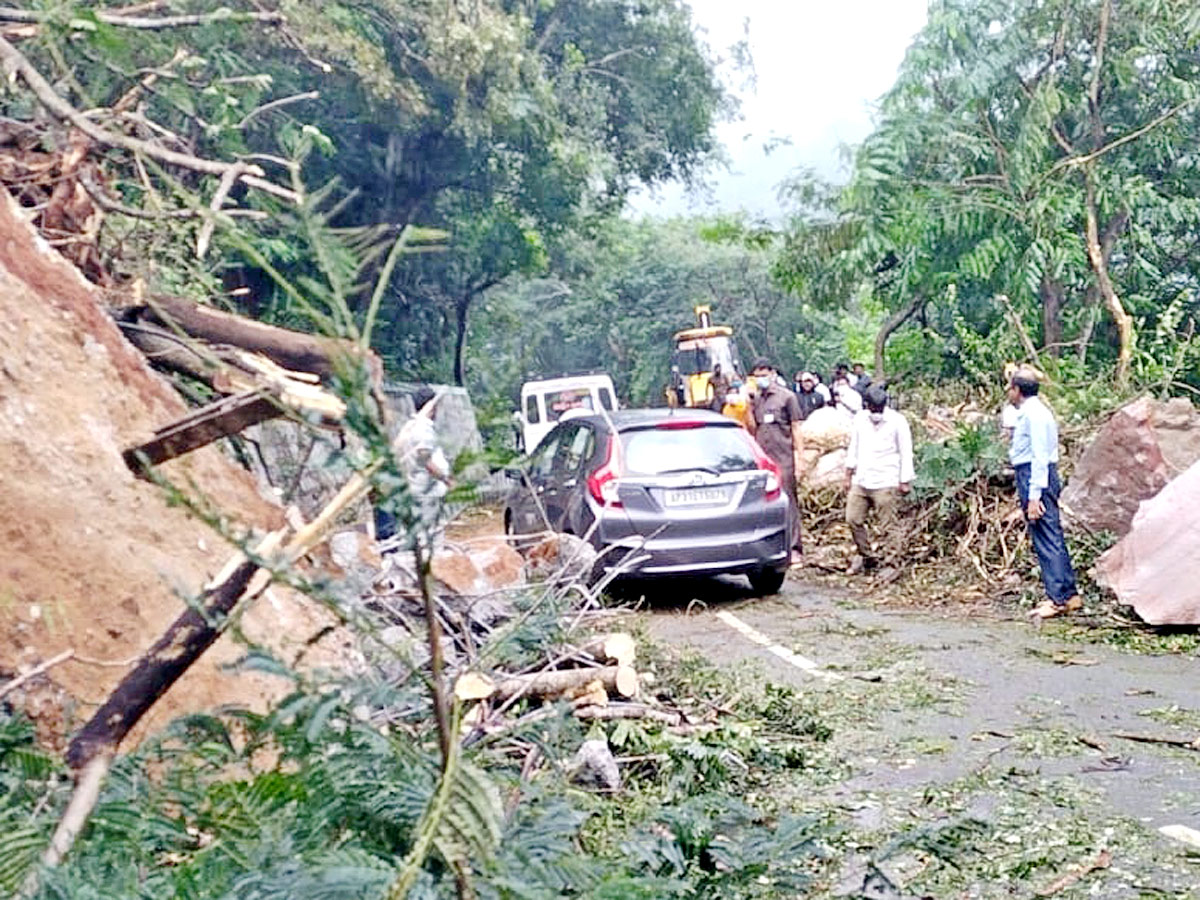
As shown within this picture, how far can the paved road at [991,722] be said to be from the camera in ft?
14.8

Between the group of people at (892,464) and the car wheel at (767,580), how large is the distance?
1173 millimetres

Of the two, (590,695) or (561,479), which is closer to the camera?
(590,695)

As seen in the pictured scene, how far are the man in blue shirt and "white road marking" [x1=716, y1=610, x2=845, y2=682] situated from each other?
6.60 ft

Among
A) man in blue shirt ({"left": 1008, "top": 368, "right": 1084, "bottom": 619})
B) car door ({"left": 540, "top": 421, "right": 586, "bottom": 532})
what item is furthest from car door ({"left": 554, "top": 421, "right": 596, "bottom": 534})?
man in blue shirt ({"left": 1008, "top": 368, "right": 1084, "bottom": 619})

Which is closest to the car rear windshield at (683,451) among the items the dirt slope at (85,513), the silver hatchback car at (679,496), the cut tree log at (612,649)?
the silver hatchback car at (679,496)

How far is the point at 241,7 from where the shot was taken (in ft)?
41.5

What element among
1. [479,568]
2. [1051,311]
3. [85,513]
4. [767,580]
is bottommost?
[767,580]

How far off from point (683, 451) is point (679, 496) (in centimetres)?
41

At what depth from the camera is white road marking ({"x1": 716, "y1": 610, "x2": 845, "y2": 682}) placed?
707 cm

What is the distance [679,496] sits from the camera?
922 cm

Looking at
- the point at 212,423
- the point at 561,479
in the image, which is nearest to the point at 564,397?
the point at 561,479

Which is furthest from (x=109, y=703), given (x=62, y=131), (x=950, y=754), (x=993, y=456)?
(x=993, y=456)

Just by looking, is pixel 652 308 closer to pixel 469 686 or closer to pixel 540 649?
pixel 540 649

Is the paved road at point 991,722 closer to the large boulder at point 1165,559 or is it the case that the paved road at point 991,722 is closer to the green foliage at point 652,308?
the large boulder at point 1165,559
